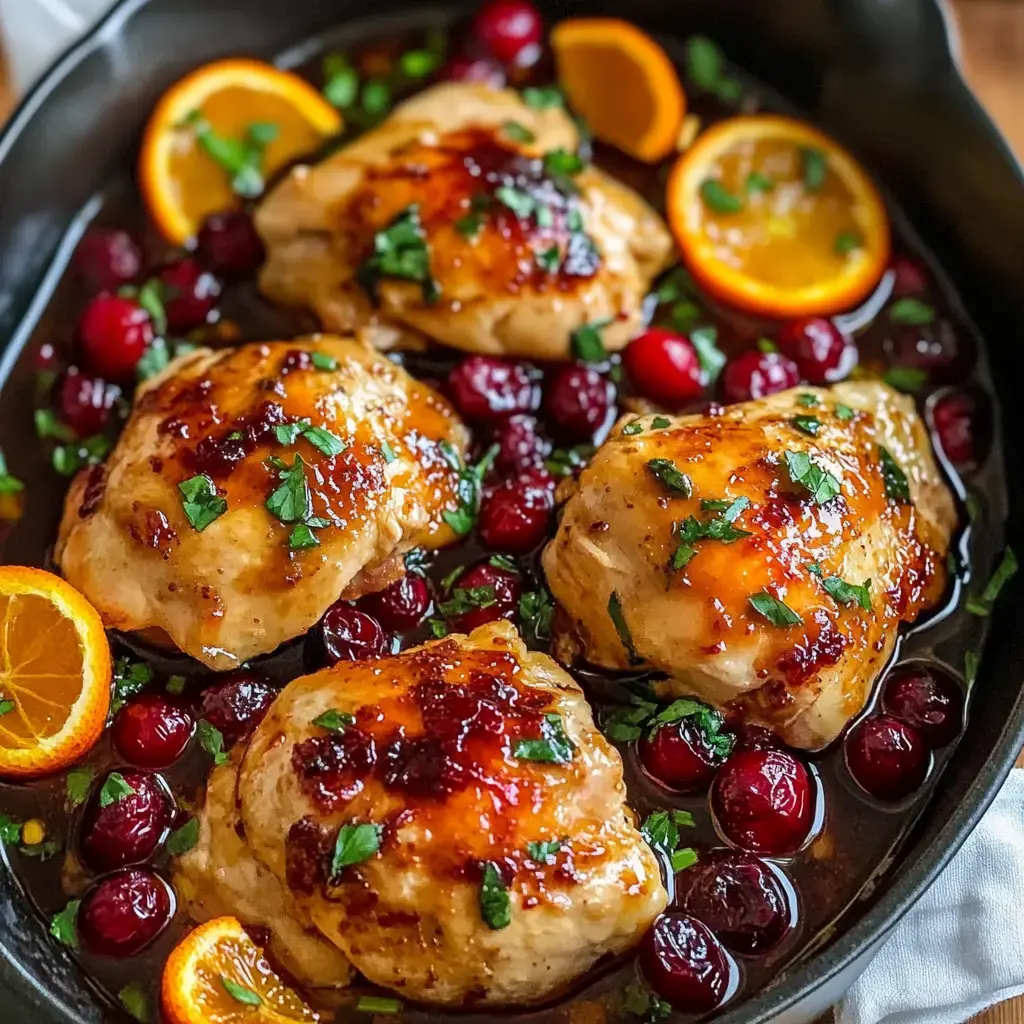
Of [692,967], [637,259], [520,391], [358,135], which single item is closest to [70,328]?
[358,135]

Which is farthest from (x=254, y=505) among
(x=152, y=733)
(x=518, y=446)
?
(x=518, y=446)

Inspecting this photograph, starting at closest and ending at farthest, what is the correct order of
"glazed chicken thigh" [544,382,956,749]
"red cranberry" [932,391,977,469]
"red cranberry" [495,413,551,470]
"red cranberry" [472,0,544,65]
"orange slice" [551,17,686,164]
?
1. "glazed chicken thigh" [544,382,956,749]
2. "red cranberry" [495,413,551,470]
3. "red cranberry" [932,391,977,469]
4. "orange slice" [551,17,686,164]
5. "red cranberry" [472,0,544,65]

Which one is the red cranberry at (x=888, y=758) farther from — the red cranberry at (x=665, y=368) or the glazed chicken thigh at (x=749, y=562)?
the red cranberry at (x=665, y=368)

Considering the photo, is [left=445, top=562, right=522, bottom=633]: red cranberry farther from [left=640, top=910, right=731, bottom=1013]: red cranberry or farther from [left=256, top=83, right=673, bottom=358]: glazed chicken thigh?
[left=640, top=910, right=731, bottom=1013]: red cranberry

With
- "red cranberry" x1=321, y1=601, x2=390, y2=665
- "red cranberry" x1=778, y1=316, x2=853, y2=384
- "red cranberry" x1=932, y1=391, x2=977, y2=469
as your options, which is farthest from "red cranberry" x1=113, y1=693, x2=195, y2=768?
"red cranberry" x1=932, y1=391, x2=977, y2=469

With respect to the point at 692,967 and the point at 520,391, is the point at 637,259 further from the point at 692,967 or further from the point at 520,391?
the point at 692,967

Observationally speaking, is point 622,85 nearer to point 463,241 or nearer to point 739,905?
point 463,241
